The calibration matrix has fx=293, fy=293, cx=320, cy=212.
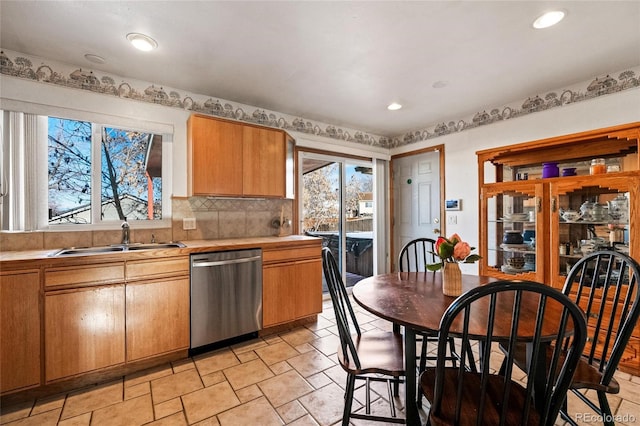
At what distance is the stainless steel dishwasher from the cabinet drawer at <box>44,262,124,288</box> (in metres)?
0.52

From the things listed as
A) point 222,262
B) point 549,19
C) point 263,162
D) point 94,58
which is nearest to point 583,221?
point 549,19

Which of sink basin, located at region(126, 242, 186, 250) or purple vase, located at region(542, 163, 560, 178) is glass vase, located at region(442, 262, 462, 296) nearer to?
purple vase, located at region(542, 163, 560, 178)

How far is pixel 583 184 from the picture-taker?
2.41 m

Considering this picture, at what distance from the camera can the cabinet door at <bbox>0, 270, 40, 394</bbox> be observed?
5.92ft

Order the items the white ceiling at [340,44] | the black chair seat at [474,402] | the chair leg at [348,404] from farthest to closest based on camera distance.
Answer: the white ceiling at [340,44]
the chair leg at [348,404]
the black chair seat at [474,402]

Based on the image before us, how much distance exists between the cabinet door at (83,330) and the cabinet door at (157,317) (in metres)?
0.07

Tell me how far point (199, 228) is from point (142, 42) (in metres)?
1.65

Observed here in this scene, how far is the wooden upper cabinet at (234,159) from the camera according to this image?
277 centimetres

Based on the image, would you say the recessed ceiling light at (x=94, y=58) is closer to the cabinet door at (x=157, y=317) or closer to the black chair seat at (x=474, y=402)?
the cabinet door at (x=157, y=317)

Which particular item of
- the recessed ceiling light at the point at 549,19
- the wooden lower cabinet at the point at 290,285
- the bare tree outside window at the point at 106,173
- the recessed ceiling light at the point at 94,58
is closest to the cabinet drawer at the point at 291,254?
the wooden lower cabinet at the point at 290,285

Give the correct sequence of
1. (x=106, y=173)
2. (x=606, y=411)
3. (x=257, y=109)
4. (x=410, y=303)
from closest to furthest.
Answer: (x=606, y=411)
(x=410, y=303)
(x=106, y=173)
(x=257, y=109)

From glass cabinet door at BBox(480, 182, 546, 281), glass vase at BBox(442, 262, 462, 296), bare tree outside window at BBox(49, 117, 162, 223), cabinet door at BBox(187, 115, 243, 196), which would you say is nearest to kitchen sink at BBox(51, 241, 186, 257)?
bare tree outside window at BBox(49, 117, 162, 223)

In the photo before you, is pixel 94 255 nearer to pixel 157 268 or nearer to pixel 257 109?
pixel 157 268

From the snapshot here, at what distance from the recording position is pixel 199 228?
9.87ft
